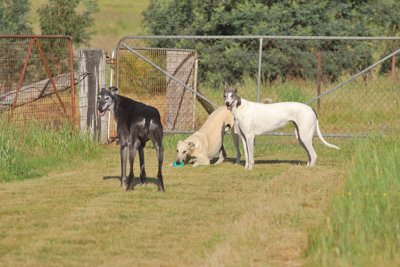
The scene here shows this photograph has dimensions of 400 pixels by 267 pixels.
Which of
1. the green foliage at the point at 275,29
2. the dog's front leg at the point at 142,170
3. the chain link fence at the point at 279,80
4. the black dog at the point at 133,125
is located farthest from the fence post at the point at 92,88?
the green foliage at the point at 275,29

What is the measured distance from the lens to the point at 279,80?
19.3 metres

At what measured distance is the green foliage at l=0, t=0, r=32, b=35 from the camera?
1168 inches

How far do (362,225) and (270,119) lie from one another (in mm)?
6156

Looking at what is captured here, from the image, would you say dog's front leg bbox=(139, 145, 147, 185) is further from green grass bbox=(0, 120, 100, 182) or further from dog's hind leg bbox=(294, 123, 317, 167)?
dog's hind leg bbox=(294, 123, 317, 167)

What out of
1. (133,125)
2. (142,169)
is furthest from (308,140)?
(133,125)

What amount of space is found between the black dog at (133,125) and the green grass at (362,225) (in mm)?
2925

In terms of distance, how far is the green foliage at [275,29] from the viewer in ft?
76.0

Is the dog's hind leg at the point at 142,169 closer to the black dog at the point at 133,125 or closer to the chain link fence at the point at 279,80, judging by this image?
the black dog at the point at 133,125

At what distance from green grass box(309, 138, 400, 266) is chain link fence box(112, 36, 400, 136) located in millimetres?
5534

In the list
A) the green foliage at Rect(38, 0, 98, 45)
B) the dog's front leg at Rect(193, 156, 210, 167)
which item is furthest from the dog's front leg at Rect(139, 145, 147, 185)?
the green foliage at Rect(38, 0, 98, 45)

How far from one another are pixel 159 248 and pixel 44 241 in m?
1.25

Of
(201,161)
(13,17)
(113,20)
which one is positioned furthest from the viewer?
(113,20)

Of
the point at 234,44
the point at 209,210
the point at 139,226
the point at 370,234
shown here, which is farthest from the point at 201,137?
the point at 234,44

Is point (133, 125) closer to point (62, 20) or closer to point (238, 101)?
point (238, 101)
